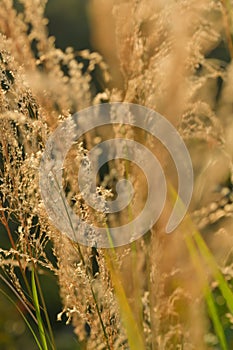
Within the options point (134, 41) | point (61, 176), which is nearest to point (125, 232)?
point (61, 176)

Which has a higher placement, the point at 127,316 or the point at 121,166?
the point at 121,166

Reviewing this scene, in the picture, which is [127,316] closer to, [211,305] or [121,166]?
[211,305]

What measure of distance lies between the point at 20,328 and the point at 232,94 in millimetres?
2548

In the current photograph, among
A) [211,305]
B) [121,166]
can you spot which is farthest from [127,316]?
[121,166]

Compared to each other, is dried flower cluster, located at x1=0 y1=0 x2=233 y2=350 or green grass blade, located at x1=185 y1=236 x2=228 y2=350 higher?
dried flower cluster, located at x1=0 y1=0 x2=233 y2=350

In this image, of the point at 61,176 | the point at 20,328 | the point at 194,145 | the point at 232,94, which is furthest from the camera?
the point at 20,328

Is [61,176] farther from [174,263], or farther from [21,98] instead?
Answer: [174,263]

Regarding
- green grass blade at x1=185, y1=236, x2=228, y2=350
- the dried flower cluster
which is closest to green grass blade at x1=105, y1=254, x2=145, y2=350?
the dried flower cluster

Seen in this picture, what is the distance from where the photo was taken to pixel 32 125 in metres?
1.27

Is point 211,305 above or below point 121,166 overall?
below

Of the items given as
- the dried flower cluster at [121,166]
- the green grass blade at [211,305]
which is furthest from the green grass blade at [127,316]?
the green grass blade at [211,305]

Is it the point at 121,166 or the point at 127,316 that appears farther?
the point at 121,166

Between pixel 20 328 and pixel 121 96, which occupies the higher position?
pixel 20 328

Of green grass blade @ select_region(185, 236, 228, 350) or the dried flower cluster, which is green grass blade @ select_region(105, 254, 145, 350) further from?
green grass blade @ select_region(185, 236, 228, 350)
